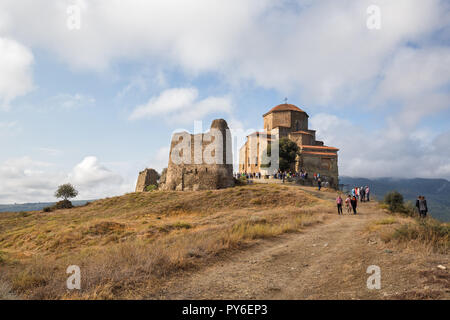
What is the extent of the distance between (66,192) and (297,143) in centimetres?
4125

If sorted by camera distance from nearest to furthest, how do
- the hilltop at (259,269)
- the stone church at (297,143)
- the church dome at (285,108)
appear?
the hilltop at (259,269)
the stone church at (297,143)
the church dome at (285,108)

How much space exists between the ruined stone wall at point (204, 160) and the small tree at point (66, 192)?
90.6 ft

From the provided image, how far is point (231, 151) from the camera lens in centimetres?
3030

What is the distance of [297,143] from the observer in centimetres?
5181

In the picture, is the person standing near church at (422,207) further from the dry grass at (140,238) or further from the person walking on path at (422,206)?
the dry grass at (140,238)

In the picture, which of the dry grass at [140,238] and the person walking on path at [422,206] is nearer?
the dry grass at [140,238]

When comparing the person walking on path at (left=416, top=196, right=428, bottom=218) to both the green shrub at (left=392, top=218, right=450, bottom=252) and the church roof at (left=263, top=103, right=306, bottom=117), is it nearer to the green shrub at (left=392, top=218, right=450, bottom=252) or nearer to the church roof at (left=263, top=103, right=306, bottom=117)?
the green shrub at (left=392, top=218, right=450, bottom=252)

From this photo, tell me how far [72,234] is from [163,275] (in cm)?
1290

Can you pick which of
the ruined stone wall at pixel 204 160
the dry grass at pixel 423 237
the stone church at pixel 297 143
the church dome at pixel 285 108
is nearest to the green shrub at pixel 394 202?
the dry grass at pixel 423 237

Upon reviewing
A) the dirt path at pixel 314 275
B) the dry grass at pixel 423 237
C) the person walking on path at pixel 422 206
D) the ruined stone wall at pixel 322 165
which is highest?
the ruined stone wall at pixel 322 165

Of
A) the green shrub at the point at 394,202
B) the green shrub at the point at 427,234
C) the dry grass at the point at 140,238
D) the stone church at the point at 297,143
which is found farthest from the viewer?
the stone church at the point at 297,143

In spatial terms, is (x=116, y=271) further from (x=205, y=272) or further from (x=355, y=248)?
(x=355, y=248)

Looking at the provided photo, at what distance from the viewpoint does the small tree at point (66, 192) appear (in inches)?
1932
